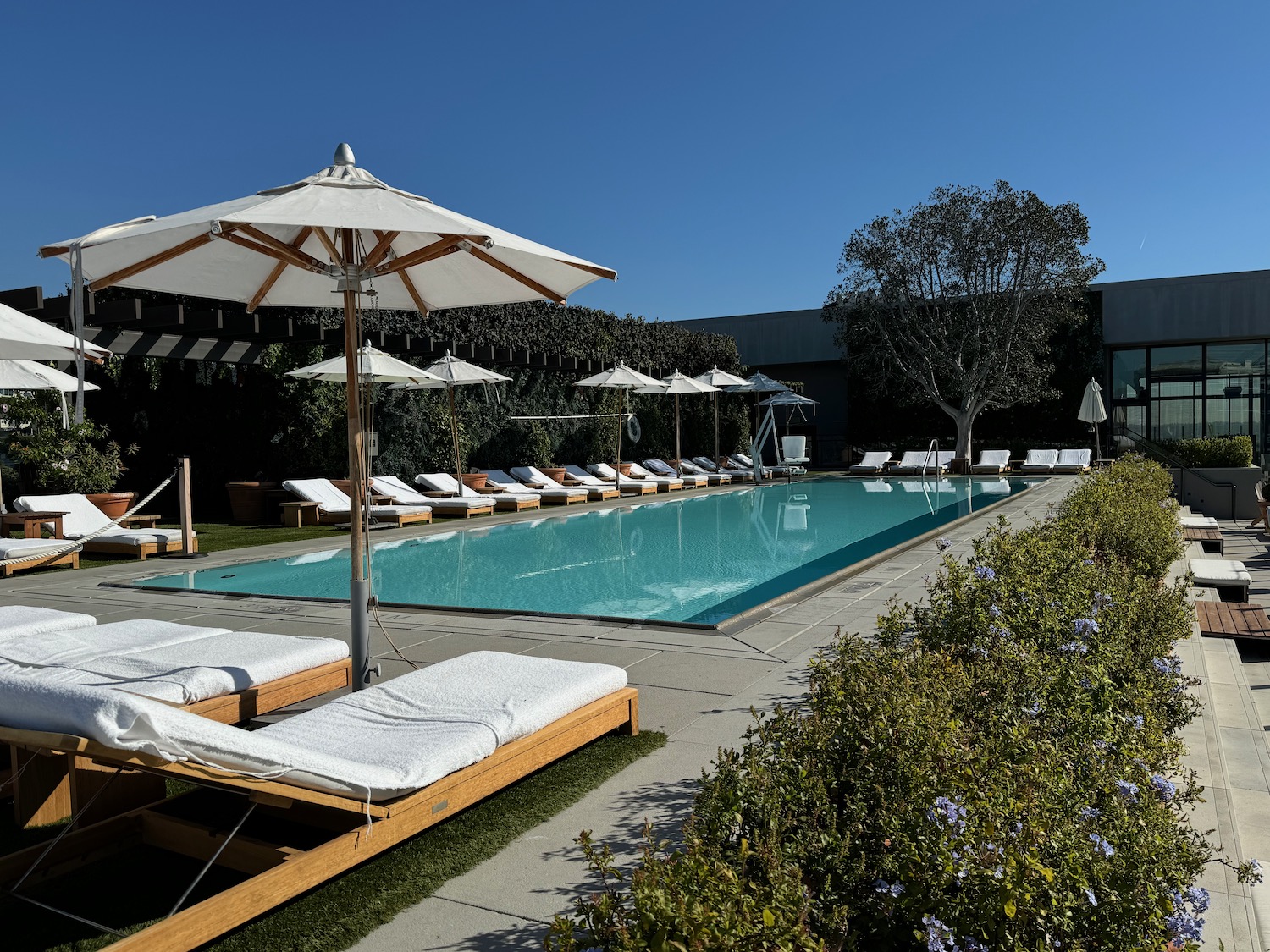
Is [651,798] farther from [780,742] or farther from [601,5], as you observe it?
[601,5]

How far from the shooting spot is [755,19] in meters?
15.3

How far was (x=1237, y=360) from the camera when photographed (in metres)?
28.7

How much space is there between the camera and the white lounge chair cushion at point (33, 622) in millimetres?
4281

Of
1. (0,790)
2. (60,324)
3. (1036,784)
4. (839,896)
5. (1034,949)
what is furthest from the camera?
(60,324)

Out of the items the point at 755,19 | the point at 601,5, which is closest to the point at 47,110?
the point at 601,5

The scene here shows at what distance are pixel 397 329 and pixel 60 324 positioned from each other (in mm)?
5276

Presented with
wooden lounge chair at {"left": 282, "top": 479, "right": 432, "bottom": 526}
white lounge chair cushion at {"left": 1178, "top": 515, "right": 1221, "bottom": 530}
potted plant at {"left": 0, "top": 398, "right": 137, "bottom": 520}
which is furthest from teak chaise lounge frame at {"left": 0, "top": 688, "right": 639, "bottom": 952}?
white lounge chair cushion at {"left": 1178, "top": 515, "right": 1221, "bottom": 530}

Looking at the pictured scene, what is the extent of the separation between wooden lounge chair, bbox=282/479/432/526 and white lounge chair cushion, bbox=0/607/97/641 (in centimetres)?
851

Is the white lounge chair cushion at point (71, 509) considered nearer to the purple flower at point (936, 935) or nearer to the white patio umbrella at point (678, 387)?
the purple flower at point (936, 935)

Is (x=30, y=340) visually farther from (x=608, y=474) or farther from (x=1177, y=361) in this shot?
(x=1177, y=361)

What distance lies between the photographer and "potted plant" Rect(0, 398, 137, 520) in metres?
11.2

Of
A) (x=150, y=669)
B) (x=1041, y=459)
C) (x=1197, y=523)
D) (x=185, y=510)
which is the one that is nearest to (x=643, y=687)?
(x=150, y=669)

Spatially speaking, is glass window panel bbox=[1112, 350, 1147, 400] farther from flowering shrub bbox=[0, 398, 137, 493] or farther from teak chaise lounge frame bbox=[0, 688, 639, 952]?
teak chaise lounge frame bbox=[0, 688, 639, 952]

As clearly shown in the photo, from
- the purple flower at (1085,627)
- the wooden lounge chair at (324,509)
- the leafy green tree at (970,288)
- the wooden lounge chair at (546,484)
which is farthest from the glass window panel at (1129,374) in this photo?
the purple flower at (1085,627)
